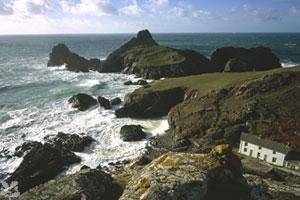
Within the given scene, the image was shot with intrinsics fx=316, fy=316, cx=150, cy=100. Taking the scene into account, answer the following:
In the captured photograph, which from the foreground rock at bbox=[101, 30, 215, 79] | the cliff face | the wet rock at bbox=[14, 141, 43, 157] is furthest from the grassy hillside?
the foreground rock at bbox=[101, 30, 215, 79]

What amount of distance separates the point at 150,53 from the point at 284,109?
81434 mm

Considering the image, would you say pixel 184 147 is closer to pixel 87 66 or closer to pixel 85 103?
pixel 85 103

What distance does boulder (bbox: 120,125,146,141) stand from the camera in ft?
181

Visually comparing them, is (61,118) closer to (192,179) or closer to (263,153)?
(263,153)

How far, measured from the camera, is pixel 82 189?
64.5 ft

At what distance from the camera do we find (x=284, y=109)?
54.6 m

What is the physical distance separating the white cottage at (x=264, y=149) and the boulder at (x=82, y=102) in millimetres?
38802

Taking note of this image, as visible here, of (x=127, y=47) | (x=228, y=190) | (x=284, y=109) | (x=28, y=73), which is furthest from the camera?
(x=127, y=47)

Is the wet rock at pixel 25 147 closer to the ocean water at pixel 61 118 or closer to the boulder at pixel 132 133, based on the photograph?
the ocean water at pixel 61 118

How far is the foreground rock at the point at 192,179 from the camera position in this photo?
14.0 m

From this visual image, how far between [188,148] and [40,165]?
2266 centimetres

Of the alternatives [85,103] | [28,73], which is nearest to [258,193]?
[85,103]

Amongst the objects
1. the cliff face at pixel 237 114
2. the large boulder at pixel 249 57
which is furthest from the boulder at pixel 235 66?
the cliff face at pixel 237 114

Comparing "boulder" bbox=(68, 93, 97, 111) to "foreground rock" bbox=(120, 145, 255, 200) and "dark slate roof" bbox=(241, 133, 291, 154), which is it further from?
"foreground rock" bbox=(120, 145, 255, 200)
